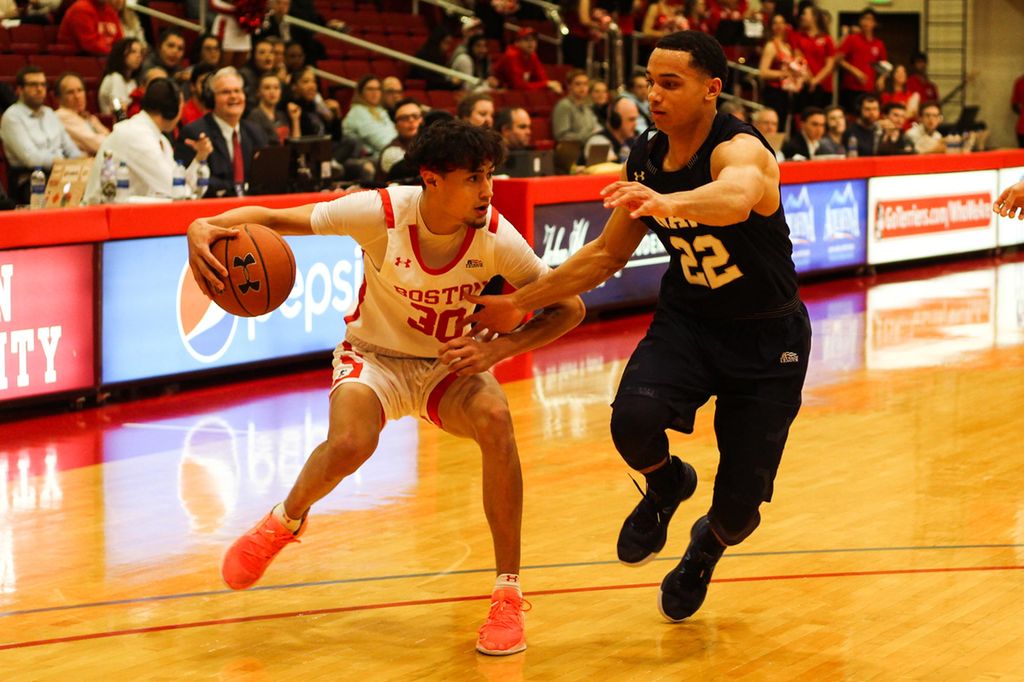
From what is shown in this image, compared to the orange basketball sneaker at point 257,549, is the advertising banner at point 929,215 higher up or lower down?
higher up

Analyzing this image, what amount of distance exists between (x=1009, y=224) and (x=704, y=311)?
13628mm

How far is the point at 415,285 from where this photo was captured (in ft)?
16.5

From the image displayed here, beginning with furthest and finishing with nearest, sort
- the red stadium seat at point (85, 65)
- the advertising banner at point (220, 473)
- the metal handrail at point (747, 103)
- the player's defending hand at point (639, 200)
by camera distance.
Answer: the metal handrail at point (747, 103)
the red stadium seat at point (85, 65)
the advertising banner at point (220, 473)
the player's defending hand at point (639, 200)

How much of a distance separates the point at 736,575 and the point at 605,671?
1.19m

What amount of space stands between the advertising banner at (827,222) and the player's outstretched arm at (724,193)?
31.2ft

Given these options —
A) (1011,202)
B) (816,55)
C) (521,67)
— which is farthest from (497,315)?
(816,55)

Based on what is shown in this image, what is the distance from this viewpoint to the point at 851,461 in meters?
7.62

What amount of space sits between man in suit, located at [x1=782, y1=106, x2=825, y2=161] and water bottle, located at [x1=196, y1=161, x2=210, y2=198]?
6.70 m

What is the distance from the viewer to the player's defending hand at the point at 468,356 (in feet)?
15.9

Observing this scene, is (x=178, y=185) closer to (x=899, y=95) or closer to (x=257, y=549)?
(x=257, y=549)

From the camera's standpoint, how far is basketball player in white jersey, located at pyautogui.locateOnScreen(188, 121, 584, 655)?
4867mm

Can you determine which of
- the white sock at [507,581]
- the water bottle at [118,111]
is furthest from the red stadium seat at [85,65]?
the white sock at [507,581]

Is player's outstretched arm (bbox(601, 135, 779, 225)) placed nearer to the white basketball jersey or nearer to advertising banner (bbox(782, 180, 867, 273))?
the white basketball jersey

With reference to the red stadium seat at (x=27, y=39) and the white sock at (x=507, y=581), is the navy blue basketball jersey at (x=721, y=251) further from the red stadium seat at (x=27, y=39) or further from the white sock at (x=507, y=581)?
the red stadium seat at (x=27, y=39)
